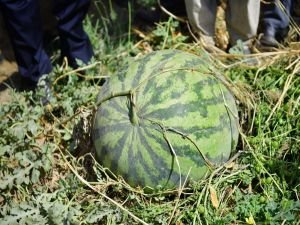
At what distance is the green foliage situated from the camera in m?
2.59

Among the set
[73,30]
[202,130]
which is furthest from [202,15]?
[202,130]

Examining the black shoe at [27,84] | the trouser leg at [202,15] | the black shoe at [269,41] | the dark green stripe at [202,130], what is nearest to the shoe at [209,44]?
the trouser leg at [202,15]

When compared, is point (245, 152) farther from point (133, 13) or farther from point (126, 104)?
point (133, 13)

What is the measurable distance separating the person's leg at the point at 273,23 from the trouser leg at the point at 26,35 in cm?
167

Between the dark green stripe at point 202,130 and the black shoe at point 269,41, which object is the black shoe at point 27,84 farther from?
the black shoe at point 269,41

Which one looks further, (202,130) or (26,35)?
(26,35)

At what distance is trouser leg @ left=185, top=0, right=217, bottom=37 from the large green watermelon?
3.21ft

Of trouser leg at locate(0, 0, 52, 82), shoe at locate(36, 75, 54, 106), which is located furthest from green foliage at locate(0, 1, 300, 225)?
trouser leg at locate(0, 0, 52, 82)

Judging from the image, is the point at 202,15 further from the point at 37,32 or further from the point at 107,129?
the point at 107,129

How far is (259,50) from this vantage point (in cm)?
366

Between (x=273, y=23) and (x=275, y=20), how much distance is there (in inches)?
1.0

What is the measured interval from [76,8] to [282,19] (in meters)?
1.52

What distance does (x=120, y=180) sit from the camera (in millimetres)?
2648

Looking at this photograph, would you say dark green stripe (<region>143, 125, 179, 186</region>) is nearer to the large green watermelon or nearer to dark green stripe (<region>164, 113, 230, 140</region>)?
the large green watermelon
